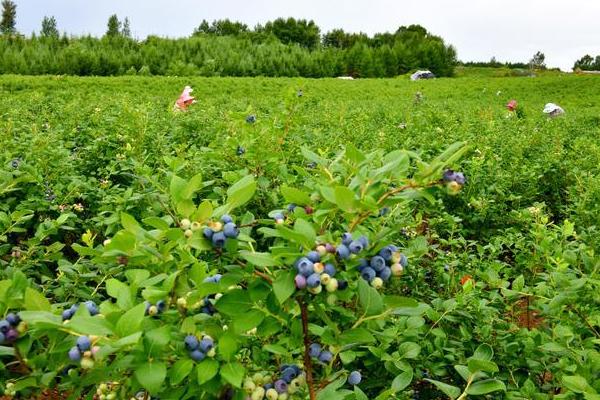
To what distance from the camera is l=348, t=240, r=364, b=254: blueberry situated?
Result: 40.0 inches

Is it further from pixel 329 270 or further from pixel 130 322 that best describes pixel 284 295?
pixel 130 322

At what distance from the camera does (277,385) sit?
1.19 m

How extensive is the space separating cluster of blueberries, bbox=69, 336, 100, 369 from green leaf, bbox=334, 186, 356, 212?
1.62 feet

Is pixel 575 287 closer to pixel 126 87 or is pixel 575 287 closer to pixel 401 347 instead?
pixel 401 347

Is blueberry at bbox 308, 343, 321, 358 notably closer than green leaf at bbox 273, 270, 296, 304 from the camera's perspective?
No

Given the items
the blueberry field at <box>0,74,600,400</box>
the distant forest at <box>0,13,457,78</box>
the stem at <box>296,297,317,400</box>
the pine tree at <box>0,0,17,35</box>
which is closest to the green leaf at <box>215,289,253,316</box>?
the blueberry field at <box>0,74,600,400</box>

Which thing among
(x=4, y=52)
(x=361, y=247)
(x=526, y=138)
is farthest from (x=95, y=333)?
(x=4, y=52)

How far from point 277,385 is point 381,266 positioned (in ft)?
1.21

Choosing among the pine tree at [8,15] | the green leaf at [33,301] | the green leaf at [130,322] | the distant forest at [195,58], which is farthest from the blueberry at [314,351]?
the pine tree at [8,15]

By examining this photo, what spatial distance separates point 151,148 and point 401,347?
10.3 ft

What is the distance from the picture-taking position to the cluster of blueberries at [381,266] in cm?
106

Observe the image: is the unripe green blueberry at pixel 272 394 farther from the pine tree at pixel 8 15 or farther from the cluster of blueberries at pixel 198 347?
the pine tree at pixel 8 15

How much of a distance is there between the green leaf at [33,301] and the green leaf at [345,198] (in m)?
0.58

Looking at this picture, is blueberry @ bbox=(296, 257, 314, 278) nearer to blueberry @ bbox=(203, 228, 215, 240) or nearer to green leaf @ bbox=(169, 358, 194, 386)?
blueberry @ bbox=(203, 228, 215, 240)
